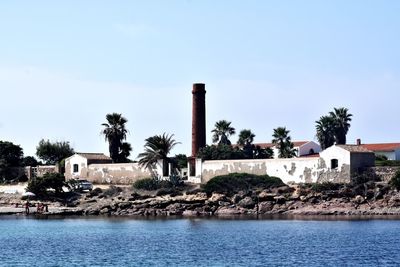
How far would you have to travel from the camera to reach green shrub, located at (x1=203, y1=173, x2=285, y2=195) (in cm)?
8381

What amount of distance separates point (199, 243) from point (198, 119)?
4191 cm

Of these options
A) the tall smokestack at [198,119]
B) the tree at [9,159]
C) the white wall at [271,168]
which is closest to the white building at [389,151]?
the tall smokestack at [198,119]

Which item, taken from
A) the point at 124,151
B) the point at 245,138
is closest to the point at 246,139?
the point at 245,138

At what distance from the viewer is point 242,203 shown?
269 feet

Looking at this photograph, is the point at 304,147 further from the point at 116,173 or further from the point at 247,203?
the point at 247,203

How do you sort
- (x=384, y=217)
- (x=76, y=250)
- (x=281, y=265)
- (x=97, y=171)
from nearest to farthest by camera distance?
(x=281, y=265) → (x=76, y=250) → (x=384, y=217) → (x=97, y=171)

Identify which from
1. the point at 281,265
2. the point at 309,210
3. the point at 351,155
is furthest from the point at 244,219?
the point at 281,265

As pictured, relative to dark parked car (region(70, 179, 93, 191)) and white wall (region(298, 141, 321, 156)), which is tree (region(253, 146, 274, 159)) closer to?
white wall (region(298, 141, 321, 156))

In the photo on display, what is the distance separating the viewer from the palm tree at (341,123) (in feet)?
330

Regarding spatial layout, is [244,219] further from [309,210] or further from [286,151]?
[286,151]

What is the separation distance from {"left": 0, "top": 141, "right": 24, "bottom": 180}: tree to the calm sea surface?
95.2 feet

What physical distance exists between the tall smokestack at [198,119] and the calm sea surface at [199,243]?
22851 millimetres

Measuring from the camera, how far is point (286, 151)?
99.2 m

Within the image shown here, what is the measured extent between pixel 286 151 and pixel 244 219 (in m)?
25.5
